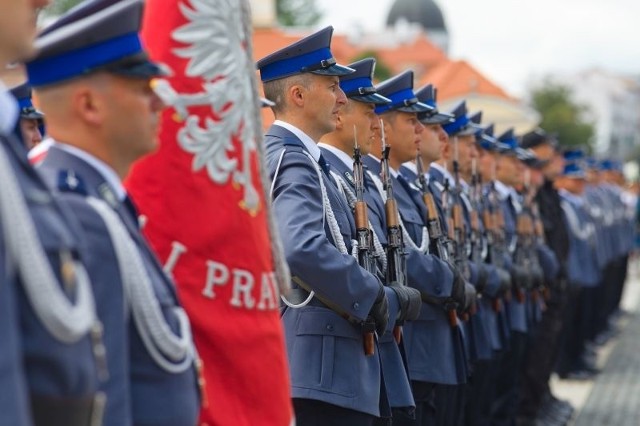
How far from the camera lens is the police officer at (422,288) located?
6.04 m

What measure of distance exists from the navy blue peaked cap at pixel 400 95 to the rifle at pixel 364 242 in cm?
130

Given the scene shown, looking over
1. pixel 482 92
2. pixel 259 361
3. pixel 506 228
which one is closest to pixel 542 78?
pixel 482 92

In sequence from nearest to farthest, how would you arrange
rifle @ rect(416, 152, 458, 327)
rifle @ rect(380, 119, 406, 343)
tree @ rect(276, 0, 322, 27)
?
rifle @ rect(380, 119, 406, 343) < rifle @ rect(416, 152, 458, 327) < tree @ rect(276, 0, 322, 27)

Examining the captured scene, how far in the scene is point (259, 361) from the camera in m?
3.14

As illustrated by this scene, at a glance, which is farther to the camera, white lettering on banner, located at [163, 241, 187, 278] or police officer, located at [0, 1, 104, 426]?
white lettering on banner, located at [163, 241, 187, 278]

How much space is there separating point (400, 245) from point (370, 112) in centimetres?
62

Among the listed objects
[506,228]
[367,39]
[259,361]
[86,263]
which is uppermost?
[86,263]

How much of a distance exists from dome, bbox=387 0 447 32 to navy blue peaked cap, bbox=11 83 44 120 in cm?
10599

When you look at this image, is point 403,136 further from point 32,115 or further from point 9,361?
point 9,361

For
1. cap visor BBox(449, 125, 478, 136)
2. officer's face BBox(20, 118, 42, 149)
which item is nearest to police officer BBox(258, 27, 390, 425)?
officer's face BBox(20, 118, 42, 149)

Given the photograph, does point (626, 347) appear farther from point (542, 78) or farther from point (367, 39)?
point (367, 39)

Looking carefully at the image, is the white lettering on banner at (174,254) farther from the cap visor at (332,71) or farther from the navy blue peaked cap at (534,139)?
the navy blue peaked cap at (534,139)

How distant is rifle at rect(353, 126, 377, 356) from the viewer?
5.01 meters

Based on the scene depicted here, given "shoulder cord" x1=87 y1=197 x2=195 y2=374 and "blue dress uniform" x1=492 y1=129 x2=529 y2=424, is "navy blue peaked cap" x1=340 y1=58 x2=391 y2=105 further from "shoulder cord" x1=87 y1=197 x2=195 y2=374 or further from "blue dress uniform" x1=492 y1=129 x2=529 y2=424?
"shoulder cord" x1=87 y1=197 x2=195 y2=374
